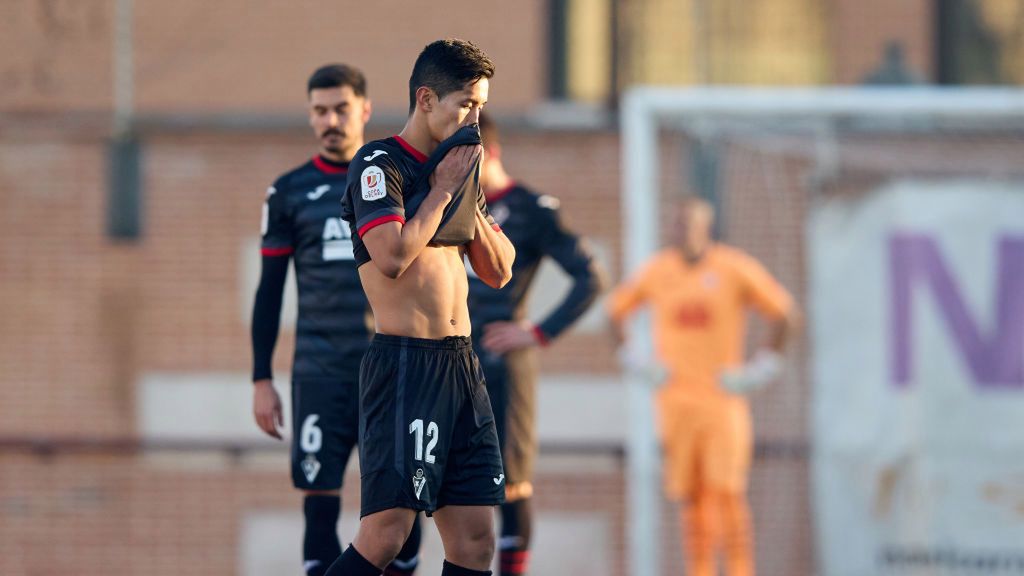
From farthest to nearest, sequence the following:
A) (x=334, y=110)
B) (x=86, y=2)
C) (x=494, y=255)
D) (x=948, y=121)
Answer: (x=86, y=2)
(x=948, y=121)
(x=334, y=110)
(x=494, y=255)

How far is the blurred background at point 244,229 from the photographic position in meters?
11.3

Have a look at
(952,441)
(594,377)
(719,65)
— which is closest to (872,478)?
(952,441)

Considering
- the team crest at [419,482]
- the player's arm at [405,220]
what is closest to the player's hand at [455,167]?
the player's arm at [405,220]

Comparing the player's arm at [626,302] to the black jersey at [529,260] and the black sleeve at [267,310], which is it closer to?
the black jersey at [529,260]

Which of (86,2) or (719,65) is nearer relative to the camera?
(86,2)

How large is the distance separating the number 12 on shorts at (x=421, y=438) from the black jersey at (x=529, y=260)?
86.8 inches

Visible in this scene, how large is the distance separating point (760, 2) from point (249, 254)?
473cm

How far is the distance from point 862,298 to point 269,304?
581 cm

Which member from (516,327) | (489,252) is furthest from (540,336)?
(489,252)

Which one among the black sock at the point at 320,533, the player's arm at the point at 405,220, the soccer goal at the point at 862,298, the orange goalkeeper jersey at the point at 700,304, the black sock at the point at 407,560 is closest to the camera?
the player's arm at the point at 405,220

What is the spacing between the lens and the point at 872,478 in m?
10.6

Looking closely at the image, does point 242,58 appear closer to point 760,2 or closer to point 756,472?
point 760,2

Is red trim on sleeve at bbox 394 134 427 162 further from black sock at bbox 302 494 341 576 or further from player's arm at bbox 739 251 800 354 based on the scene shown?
player's arm at bbox 739 251 800 354

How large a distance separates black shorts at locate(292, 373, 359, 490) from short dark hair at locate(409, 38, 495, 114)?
5.66 feet
